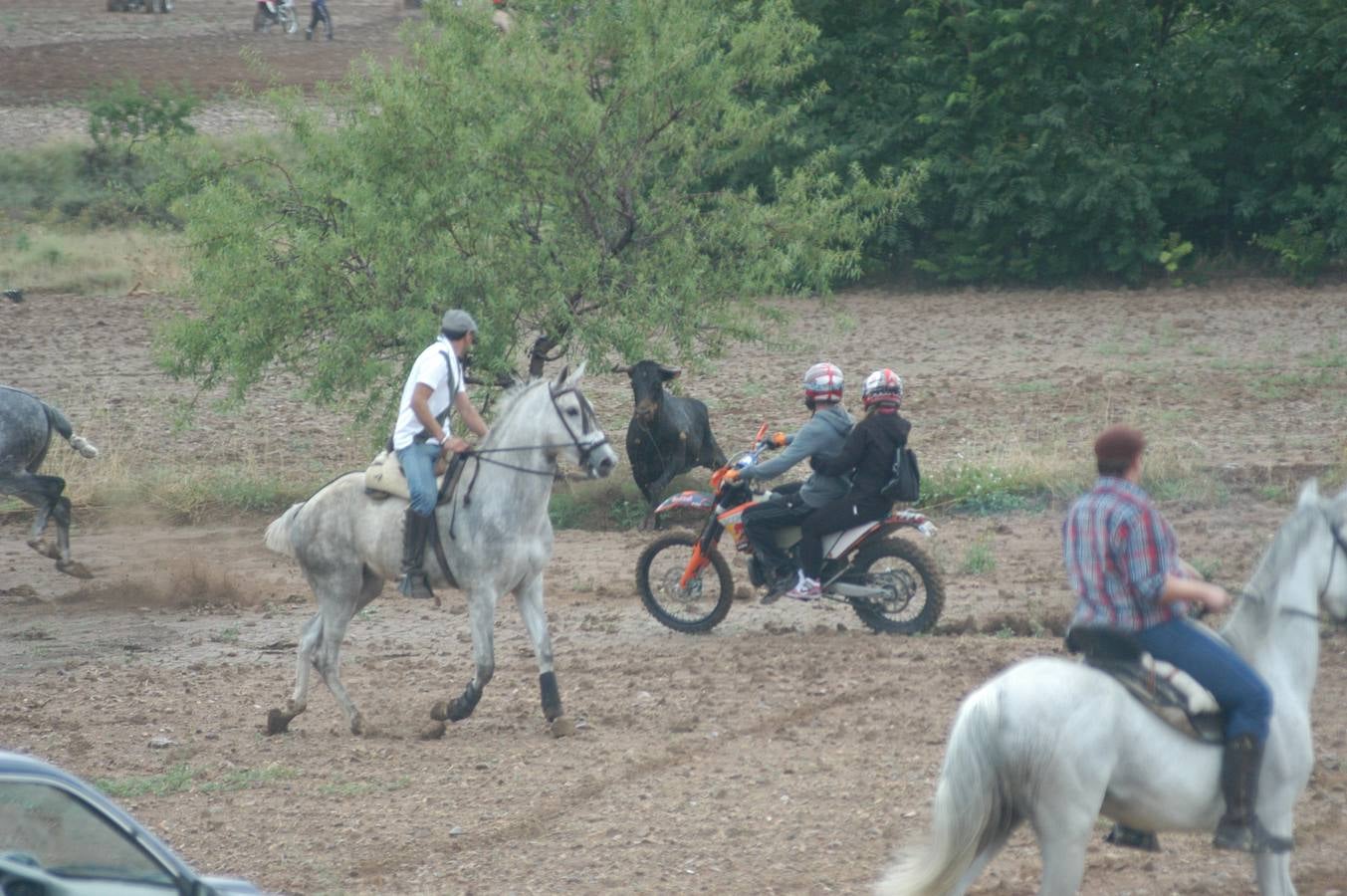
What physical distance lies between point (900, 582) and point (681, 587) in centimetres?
169

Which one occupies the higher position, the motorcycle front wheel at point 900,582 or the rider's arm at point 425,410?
the rider's arm at point 425,410

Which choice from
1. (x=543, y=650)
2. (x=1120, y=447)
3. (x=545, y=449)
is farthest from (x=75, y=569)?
(x=1120, y=447)

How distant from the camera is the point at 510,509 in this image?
9945 mm

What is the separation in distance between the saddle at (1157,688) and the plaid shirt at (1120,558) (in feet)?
0.24

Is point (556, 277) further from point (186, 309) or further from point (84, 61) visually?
point (84, 61)

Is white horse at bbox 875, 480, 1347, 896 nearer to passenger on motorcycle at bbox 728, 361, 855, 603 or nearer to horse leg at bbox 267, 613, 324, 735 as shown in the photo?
horse leg at bbox 267, 613, 324, 735

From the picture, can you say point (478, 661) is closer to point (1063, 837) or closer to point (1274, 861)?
point (1063, 837)

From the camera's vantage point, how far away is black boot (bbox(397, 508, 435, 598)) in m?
10.0

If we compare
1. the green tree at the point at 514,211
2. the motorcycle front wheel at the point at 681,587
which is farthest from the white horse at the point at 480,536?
the green tree at the point at 514,211

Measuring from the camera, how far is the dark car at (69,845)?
181 inches

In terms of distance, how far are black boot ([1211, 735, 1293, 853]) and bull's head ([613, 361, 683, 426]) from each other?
34.4ft

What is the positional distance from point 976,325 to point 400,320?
537 inches

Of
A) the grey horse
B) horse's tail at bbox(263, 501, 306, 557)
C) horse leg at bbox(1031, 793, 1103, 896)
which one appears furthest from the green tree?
horse leg at bbox(1031, 793, 1103, 896)

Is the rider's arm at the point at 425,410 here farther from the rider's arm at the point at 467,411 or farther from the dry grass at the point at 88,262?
the dry grass at the point at 88,262
